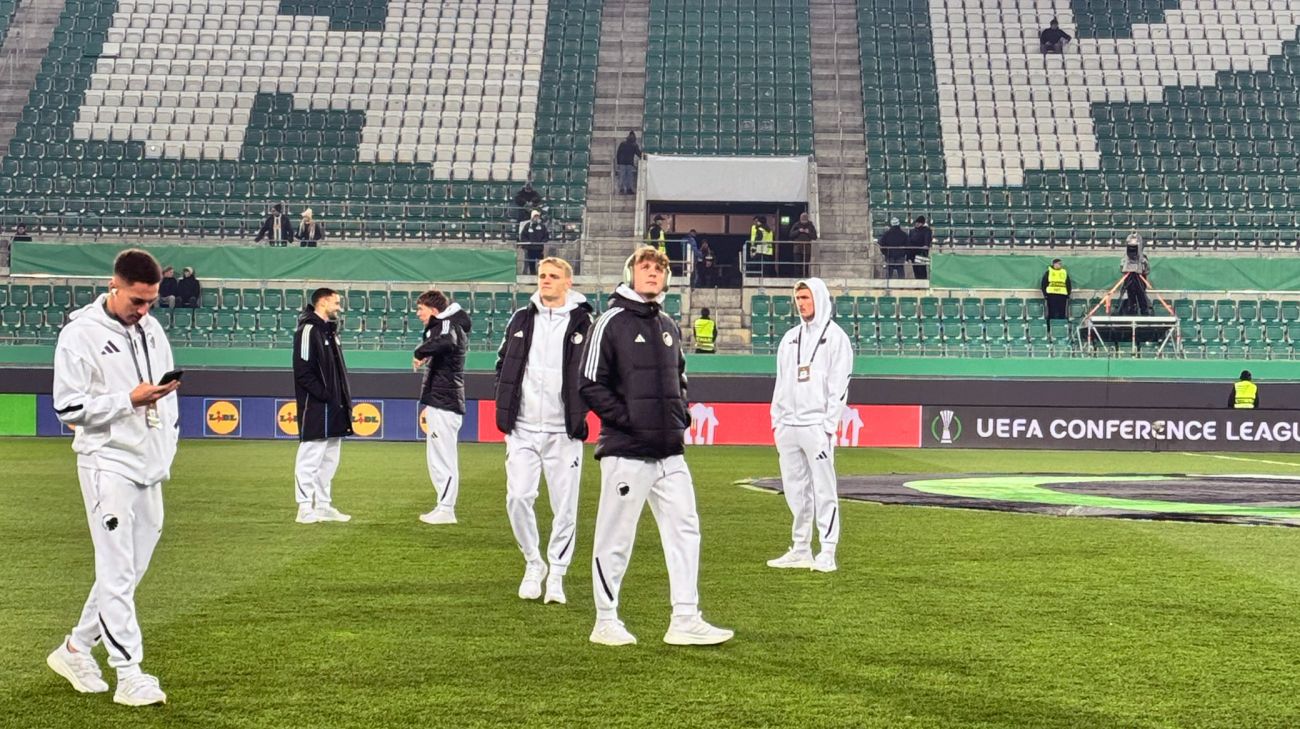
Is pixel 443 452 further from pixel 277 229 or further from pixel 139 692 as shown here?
pixel 277 229

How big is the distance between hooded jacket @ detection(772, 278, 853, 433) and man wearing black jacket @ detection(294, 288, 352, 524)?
4551mm

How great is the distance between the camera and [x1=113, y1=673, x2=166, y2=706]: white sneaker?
22.2ft

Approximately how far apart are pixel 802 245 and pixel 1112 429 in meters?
8.22

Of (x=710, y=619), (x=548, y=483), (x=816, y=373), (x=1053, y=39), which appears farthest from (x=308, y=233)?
(x=710, y=619)

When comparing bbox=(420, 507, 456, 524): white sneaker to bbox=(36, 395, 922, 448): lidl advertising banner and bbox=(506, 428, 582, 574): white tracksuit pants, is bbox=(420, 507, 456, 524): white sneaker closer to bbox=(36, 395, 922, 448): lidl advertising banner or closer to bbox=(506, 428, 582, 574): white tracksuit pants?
bbox=(506, 428, 582, 574): white tracksuit pants

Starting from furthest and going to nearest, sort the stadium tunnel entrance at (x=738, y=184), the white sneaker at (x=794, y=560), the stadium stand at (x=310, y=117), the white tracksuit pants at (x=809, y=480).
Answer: the stadium tunnel entrance at (x=738, y=184) → the stadium stand at (x=310, y=117) → the white sneaker at (x=794, y=560) → the white tracksuit pants at (x=809, y=480)

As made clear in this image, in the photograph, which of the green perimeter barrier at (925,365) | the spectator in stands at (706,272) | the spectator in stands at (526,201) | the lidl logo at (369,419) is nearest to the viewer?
the lidl logo at (369,419)

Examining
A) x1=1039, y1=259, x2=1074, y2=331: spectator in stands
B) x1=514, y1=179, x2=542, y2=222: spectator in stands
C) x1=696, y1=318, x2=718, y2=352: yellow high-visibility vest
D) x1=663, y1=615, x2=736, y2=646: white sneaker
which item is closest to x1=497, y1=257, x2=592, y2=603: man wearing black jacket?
x1=663, y1=615, x2=736, y2=646: white sneaker

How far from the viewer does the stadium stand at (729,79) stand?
42.9 metres

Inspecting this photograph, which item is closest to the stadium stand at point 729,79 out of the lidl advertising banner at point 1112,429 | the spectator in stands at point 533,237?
the spectator in stands at point 533,237

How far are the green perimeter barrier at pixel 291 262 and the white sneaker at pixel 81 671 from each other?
88.4ft

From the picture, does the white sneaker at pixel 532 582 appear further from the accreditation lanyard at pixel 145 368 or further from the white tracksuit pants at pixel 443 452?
the white tracksuit pants at pixel 443 452

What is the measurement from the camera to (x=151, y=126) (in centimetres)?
4284

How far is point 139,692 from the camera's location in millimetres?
6766
